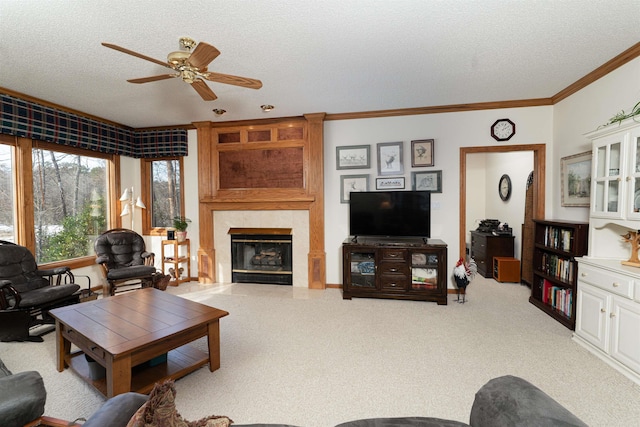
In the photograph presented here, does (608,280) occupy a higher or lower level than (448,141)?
lower

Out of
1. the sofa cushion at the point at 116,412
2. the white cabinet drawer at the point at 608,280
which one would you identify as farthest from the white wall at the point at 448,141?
the sofa cushion at the point at 116,412

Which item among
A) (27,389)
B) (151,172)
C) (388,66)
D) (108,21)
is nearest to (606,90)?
(388,66)

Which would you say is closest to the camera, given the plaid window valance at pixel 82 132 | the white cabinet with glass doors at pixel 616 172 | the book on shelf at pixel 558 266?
the white cabinet with glass doors at pixel 616 172

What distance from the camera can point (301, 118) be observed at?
14.8 ft

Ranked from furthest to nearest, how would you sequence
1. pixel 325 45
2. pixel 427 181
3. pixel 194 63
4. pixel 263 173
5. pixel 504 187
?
1. pixel 504 187
2. pixel 263 173
3. pixel 427 181
4. pixel 325 45
5. pixel 194 63

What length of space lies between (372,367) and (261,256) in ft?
9.52

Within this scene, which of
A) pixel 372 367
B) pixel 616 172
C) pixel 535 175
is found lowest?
pixel 372 367

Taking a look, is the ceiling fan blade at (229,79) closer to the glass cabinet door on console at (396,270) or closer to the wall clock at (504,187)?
the glass cabinet door on console at (396,270)

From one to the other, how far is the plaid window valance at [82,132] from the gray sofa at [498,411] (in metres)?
4.01

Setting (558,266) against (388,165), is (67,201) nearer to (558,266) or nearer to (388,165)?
(388,165)

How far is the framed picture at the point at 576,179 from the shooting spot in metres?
3.22

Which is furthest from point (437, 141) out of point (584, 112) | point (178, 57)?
point (178, 57)

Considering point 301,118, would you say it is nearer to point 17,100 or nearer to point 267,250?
point 267,250

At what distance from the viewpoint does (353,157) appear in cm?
439
